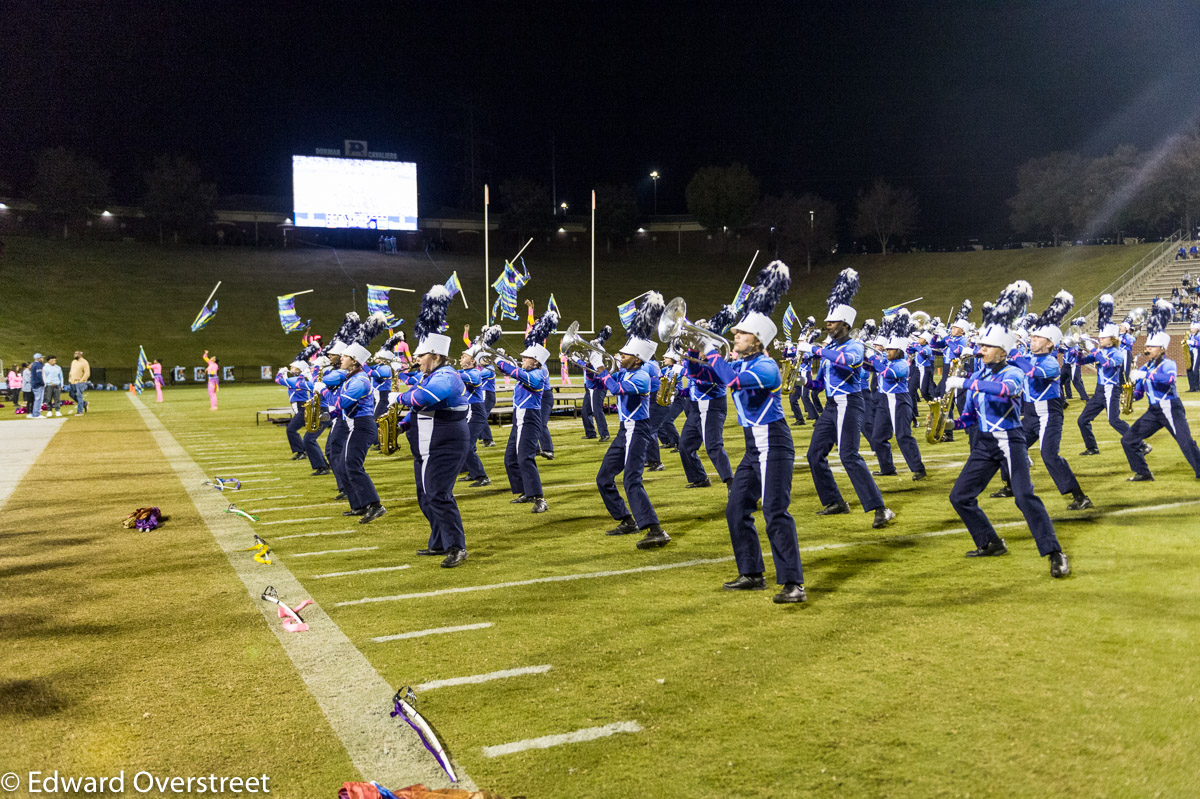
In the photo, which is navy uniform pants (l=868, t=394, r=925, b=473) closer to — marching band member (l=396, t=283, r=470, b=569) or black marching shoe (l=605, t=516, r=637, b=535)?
black marching shoe (l=605, t=516, r=637, b=535)

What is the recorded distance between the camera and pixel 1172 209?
2105 inches

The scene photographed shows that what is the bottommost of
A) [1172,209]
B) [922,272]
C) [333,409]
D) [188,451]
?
[188,451]

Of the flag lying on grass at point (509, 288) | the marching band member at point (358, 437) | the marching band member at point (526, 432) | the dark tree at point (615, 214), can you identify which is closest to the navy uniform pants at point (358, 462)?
the marching band member at point (358, 437)

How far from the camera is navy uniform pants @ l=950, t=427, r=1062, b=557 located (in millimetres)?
6133

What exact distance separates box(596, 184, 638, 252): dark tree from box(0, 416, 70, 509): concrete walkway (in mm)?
50559

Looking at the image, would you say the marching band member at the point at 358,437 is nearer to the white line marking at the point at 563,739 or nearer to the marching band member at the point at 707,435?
the marching band member at the point at 707,435

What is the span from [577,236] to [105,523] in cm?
6422

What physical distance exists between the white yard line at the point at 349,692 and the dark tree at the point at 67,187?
201ft

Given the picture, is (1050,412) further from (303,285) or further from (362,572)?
(303,285)

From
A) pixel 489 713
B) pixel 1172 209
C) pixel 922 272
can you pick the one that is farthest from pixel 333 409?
pixel 1172 209

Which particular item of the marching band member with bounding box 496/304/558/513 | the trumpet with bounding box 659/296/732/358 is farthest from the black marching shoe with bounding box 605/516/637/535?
the trumpet with bounding box 659/296/732/358

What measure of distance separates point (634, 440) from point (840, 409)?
2.39m

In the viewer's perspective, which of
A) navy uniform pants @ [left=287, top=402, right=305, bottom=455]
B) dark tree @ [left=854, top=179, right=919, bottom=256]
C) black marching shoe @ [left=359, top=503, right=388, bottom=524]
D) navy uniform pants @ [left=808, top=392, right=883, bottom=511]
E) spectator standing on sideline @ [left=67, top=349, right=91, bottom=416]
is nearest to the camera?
navy uniform pants @ [left=808, top=392, right=883, bottom=511]

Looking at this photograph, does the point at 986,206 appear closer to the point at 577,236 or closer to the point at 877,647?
the point at 577,236
